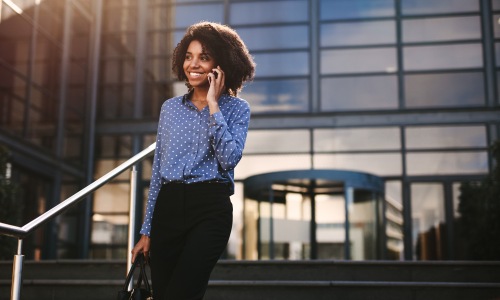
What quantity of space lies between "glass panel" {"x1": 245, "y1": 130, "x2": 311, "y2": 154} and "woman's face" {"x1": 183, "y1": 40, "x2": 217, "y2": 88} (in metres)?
11.0

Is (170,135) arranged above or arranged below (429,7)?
below

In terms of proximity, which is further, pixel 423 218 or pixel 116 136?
pixel 116 136

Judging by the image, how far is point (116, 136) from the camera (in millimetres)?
14648

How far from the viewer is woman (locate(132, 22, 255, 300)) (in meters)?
2.53

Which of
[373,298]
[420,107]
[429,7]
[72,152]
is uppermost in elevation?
[429,7]

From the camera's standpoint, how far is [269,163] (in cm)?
1389

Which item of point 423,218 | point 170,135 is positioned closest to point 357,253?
point 423,218

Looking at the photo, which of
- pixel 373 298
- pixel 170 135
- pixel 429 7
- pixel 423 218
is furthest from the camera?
pixel 429 7

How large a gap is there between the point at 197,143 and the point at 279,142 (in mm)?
11254

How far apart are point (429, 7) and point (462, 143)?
300 centimetres

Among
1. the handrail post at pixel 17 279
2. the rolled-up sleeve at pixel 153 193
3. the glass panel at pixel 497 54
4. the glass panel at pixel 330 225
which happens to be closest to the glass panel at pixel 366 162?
the glass panel at pixel 330 225

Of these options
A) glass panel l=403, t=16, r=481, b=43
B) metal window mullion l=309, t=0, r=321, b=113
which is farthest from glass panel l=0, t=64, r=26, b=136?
glass panel l=403, t=16, r=481, b=43

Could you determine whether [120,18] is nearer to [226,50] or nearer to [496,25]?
[496,25]

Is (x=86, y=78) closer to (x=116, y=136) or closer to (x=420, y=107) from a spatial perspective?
(x=116, y=136)
